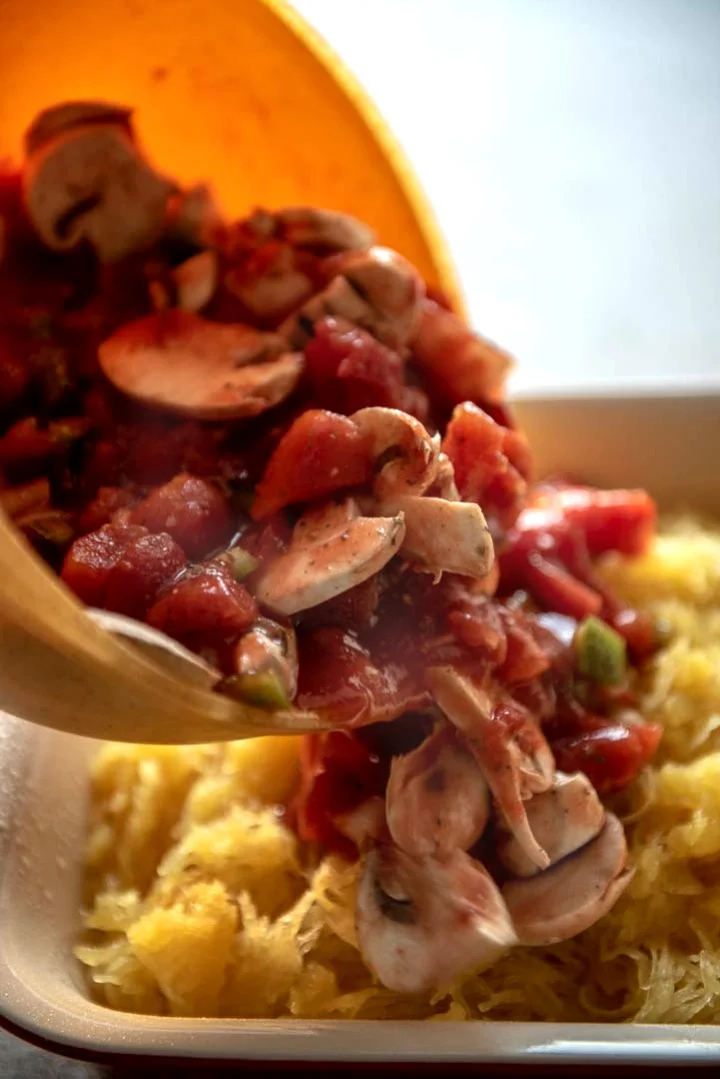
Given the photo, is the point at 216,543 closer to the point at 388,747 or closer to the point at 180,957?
the point at 388,747

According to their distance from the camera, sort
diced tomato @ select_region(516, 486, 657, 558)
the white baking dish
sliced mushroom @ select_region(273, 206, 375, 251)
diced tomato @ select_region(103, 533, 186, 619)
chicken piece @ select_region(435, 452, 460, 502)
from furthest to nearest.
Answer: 1. diced tomato @ select_region(516, 486, 657, 558)
2. sliced mushroom @ select_region(273, 206, 375, 251)
3. chicken piece @ select_region(435, 452, 460, 502)
4. diced tomato @ select_region(103, 533, 186, 619)
5. the white baking dish

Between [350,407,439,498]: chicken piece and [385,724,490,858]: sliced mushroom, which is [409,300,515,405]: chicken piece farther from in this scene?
[385,724,490,858]: sliced mushroom

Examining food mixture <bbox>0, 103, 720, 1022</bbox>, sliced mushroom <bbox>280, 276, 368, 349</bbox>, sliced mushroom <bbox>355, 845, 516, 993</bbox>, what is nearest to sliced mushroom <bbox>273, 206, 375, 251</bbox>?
food mixture <bbox>0, 103, 720, 1022</bbox>

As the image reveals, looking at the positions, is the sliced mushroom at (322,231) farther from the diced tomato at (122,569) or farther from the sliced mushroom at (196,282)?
the diced tomato at (122,569)

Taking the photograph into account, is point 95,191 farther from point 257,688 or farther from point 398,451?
point 257,688

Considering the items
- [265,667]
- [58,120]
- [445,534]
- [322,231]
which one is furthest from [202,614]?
[58,120]

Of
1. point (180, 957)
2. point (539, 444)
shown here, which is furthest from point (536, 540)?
point (180, 957)
